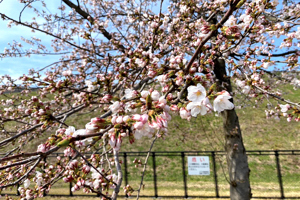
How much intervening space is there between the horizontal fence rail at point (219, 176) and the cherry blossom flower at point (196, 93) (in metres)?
5.08

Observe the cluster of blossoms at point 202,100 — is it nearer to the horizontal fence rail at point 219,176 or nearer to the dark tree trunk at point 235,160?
the dark tree trunk at point 235,160

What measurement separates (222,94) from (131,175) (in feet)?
29.5

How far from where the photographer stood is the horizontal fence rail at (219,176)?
6.30 m

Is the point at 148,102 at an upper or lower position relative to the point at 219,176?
upper

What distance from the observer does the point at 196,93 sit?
850 mm

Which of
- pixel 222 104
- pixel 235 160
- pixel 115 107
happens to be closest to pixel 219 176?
pixel 235 160

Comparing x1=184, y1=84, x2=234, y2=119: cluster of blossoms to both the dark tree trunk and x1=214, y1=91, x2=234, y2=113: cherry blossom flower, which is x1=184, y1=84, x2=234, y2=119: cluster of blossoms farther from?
the dark tree trunk

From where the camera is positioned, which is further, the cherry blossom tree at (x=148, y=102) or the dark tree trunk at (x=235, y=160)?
the dark tree trunk at (x=235, y=160)

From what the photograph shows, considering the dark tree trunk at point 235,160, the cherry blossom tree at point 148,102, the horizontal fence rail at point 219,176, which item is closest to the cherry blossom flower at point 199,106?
the cherry blossom tree at point 148,102

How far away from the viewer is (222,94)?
32.8 inches

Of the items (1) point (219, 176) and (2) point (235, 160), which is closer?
(2) point (235, 160)

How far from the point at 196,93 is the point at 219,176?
28.6 ft

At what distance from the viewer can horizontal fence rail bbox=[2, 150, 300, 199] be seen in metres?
6.30

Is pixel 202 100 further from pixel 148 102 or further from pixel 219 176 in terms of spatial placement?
pixel 219 176
